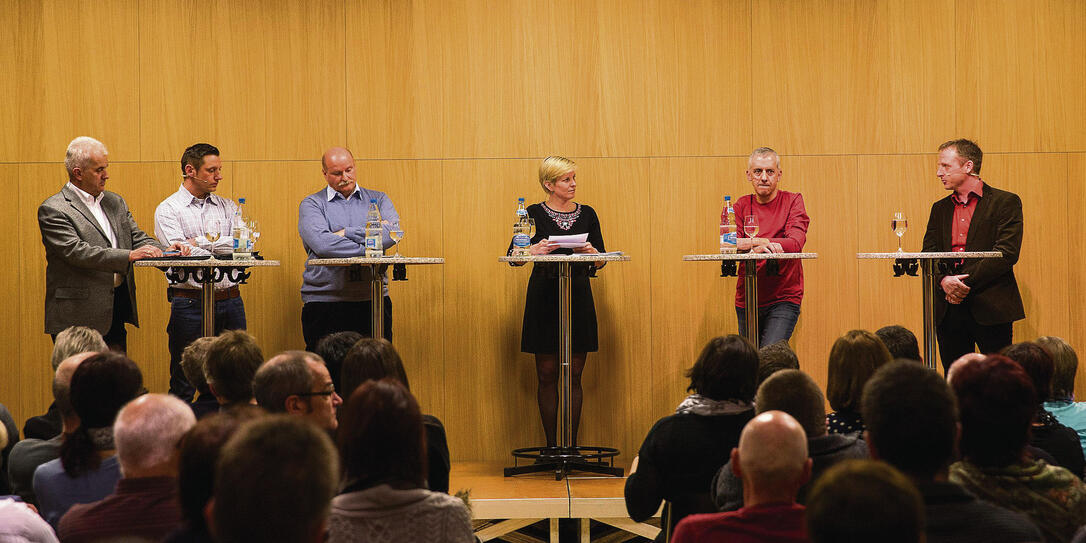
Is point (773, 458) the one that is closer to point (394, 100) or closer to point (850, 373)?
point (850, 373)

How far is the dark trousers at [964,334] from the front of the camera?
529 centimetres

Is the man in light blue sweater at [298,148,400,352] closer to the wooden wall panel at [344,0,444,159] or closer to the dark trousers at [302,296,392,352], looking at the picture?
the dark trousers at [302,296,392,352]

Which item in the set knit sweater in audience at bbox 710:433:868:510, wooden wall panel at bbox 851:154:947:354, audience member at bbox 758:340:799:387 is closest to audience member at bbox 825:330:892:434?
audience member at bbox 758:340:799:387

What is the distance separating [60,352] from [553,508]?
7.68 feet

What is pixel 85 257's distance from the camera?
4.92 metres

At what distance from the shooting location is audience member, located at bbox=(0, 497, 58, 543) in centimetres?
205

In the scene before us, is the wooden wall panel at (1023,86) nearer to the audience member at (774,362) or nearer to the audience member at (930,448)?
the audience member at (774,362)

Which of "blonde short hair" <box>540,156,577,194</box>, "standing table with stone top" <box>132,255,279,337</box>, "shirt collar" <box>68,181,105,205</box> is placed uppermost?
"blonde short hair" <box>540,156,577,194</box>

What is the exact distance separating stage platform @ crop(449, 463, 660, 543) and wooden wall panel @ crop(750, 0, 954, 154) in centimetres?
259

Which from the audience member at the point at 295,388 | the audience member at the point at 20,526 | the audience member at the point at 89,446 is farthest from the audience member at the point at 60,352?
the audience member at the point at 20,526

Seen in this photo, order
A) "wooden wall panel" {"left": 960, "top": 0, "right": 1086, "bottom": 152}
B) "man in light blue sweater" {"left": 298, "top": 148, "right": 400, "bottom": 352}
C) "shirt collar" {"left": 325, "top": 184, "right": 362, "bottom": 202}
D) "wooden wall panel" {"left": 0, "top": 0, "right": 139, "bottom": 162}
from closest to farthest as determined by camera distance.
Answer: "man in light blue sweater" {"left": 298, "top": 148, "right": 400, "bottom": 352} < "shirt collar" {"left": 325, "top": 184, "right": 362, "bottom": 202} < "wooden wall panel" {"left": 0, "top": 0, "right": 139, "bottom": 162} < "wooden wall panel" {"left": 960, "top": 0, "right": 1086, "bottom": 152}

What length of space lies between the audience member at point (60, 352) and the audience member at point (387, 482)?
5.23 feet

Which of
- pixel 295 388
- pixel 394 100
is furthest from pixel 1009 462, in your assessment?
pixel 394 100

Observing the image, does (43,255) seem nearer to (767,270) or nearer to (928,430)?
(767,270)
